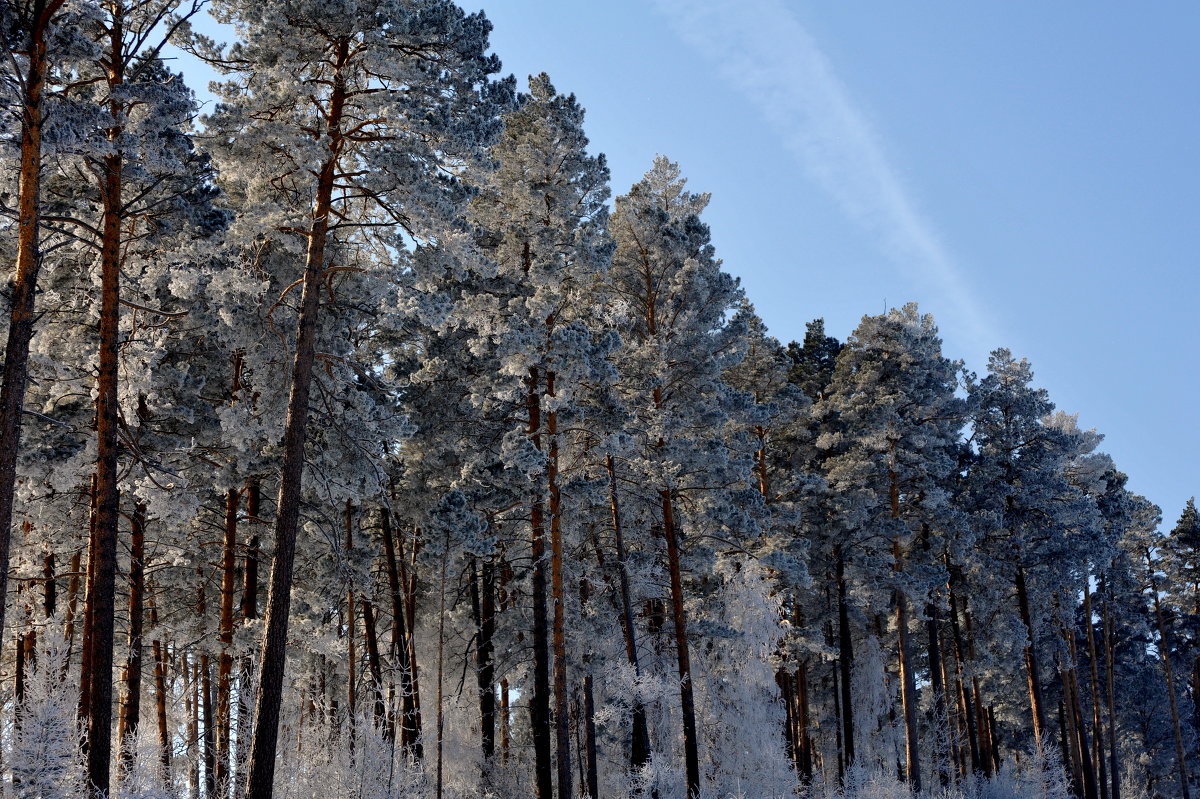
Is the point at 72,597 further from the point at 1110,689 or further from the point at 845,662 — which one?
the point at 1110,689

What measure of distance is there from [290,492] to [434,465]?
31.2ft

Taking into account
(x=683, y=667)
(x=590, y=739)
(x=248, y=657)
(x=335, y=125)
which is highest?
(x=335, y=125)

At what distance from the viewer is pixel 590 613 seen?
21.9 metres

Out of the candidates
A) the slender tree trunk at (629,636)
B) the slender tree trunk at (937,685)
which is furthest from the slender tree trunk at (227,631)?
the slender tree trunk at (937,685)

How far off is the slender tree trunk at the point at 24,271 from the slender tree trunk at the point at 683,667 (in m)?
14.2

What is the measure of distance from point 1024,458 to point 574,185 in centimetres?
1889

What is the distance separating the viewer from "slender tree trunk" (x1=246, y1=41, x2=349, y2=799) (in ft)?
37.1

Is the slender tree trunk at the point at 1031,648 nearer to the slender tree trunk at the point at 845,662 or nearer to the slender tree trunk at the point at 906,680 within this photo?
the slender tree trunk at the point at 906,680

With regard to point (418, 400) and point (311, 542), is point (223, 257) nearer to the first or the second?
point (418, 400)

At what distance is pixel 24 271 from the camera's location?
10.1 m

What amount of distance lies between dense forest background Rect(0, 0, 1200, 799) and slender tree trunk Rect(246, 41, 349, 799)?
0.16 ft

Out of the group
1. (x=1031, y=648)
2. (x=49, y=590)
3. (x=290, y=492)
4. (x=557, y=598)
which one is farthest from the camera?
(x=1031, y=648)

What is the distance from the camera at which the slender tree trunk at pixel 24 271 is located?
959cm


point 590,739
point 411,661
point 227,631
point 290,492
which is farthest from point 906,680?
point 290,492
